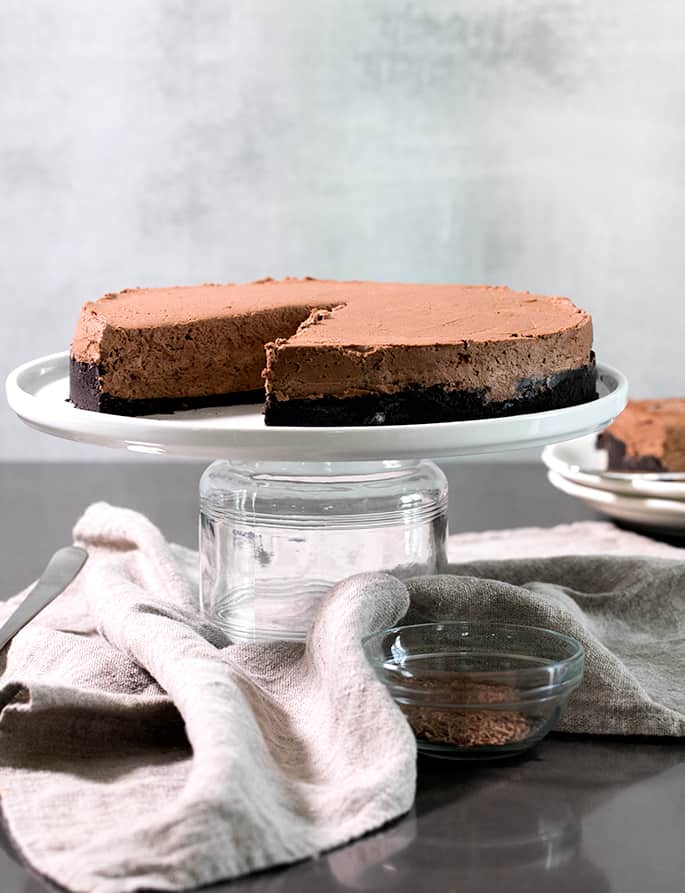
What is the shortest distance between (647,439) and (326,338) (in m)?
0.90

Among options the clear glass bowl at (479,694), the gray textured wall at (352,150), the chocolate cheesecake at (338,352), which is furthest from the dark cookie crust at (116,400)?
the gray textured wall at (352,150)

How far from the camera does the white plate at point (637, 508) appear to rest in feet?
6.54

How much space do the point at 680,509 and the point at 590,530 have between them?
0.20 m

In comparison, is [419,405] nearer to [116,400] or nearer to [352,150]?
[116,400]

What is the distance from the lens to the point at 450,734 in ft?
3.84

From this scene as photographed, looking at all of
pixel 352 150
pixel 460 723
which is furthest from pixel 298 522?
pixel 352 150

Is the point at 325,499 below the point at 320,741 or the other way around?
the other way around

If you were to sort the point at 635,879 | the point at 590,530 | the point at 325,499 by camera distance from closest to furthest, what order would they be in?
1. the point at 635,879
2. the point at 325,499
3. the point at 590,530

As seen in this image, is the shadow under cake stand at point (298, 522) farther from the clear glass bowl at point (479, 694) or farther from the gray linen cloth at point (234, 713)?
the clear glass bowl at point (479, 694)

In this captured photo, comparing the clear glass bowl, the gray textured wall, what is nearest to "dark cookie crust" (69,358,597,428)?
the clear glass bowl

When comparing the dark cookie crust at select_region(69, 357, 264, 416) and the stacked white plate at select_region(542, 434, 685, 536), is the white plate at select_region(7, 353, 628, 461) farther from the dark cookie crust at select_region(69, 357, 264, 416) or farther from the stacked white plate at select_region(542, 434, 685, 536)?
the stacked white plate at select_region(542, 434, 685, 536)

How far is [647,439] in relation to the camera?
2.15 meters

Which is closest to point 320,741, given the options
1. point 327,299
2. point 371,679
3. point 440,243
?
point 371,679

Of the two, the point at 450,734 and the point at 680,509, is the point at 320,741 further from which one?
the point at 680,509
